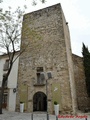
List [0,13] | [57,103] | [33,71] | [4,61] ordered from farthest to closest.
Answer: [4,61]
[33,71]
[57,103]
[0,13]

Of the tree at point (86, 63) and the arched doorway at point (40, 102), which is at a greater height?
the tree at point (86, 63)

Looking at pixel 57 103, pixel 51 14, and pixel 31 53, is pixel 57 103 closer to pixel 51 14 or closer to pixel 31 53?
pixel 31 53

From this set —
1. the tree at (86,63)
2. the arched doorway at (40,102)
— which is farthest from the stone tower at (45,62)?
the tree at (86,63)

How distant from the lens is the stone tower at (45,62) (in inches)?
422

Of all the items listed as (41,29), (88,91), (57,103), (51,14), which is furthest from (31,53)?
(88,91)

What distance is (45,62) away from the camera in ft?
39.4

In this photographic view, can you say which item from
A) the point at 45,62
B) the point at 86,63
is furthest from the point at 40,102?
the point at 86,63

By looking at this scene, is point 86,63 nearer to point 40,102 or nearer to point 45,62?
point 45,62

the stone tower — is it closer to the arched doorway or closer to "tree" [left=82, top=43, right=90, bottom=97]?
the arched doorway

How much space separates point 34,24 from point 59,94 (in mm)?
7717

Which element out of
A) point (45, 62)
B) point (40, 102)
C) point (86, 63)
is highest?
point (86, 63)

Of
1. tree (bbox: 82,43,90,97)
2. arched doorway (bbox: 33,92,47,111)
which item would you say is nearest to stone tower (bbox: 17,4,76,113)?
arched doorway (bbox: 33,92,47,111)

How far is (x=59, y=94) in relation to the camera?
34.7 ft

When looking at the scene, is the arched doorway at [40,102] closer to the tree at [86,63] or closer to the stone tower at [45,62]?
the stone tower at [45,62]
